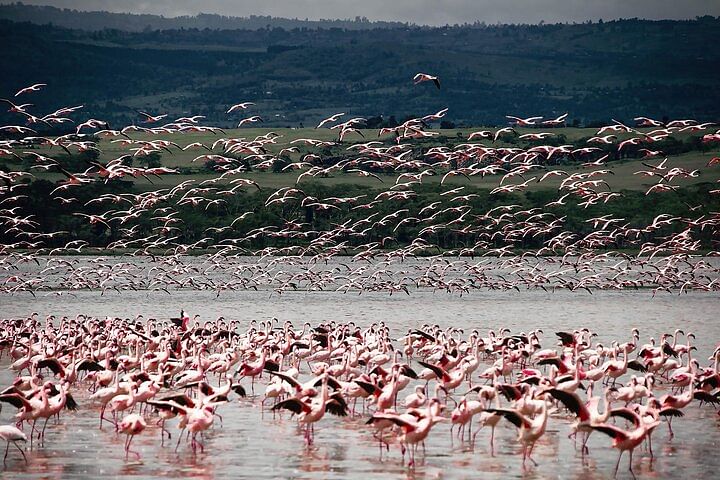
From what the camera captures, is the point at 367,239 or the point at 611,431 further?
the point at 367,239

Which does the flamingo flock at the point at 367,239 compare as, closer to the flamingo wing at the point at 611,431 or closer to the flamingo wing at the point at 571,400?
the flamingo wing at the point at 571,400

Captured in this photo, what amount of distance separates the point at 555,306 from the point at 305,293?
12.5 m

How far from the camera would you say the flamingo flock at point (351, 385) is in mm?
19141

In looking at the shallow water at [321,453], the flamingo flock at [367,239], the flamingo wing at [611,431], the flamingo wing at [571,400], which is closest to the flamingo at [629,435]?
the flamingo wing at [611,431]

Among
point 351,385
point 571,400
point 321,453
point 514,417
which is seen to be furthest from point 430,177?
point 514,417

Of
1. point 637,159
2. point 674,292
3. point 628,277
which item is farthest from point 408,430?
point 637,159

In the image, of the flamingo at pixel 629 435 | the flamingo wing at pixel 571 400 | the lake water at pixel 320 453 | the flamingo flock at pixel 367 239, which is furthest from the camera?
the flamingo flock at pixel 367 239

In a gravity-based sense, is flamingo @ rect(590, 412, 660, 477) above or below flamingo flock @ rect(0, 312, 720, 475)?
above

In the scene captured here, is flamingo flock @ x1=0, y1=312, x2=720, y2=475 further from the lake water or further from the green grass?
the green grass

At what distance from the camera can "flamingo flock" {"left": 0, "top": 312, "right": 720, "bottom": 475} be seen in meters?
19.1

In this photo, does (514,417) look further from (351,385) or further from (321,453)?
(351,385)

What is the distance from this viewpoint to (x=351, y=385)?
22344 millimetres

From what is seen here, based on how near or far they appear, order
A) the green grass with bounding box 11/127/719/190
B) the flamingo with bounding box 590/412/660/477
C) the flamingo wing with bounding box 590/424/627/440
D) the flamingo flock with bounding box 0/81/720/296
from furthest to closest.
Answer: the green grass with bounding box 11/127/719/190 < the flamingo flock with bounding box 0/81/720/296 < the flamingo with bounding box 590/412/660/477 < the flamingo wing with bounding box 590/424/627/440

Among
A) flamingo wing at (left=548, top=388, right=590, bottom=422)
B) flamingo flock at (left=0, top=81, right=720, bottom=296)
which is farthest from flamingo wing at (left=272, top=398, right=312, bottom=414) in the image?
flamingo flock at (left=0, top=81, right=720, bottom=296)
